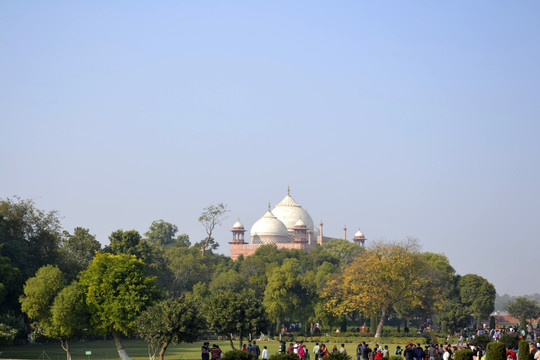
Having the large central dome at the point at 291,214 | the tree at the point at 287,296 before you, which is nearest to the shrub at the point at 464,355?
the tree at the point at 287,296

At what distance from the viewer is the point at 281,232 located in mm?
102062

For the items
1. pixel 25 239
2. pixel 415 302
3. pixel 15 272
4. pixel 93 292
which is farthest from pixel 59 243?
pixel 415 302

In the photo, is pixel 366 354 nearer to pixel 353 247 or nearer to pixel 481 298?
pixel 481 298

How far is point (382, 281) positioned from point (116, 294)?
2145 centimetres

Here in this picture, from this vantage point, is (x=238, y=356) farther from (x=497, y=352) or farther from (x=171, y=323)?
(x=497, y=352)

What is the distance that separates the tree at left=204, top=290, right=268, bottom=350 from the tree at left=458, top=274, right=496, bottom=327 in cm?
3534

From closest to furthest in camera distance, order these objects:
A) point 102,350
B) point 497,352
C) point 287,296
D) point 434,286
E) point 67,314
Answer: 1. point 497,352
2. point 67,314
3. point 102,350
4. point 287,296
5. point 434,286

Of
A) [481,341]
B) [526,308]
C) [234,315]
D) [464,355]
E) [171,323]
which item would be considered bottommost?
[464,355]

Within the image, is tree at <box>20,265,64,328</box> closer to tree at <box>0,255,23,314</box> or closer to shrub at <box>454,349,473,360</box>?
tree at <box>0,255,23,314</box>

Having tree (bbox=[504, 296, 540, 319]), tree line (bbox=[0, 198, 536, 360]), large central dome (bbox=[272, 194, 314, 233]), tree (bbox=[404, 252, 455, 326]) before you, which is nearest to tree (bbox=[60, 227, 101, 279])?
tree line (bbox=[0, 198, 536, 360])

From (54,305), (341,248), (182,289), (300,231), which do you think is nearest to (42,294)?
(54,305)

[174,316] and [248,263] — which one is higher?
[248,263]

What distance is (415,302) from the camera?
5275 cm

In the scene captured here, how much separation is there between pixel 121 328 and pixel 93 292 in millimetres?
2190
